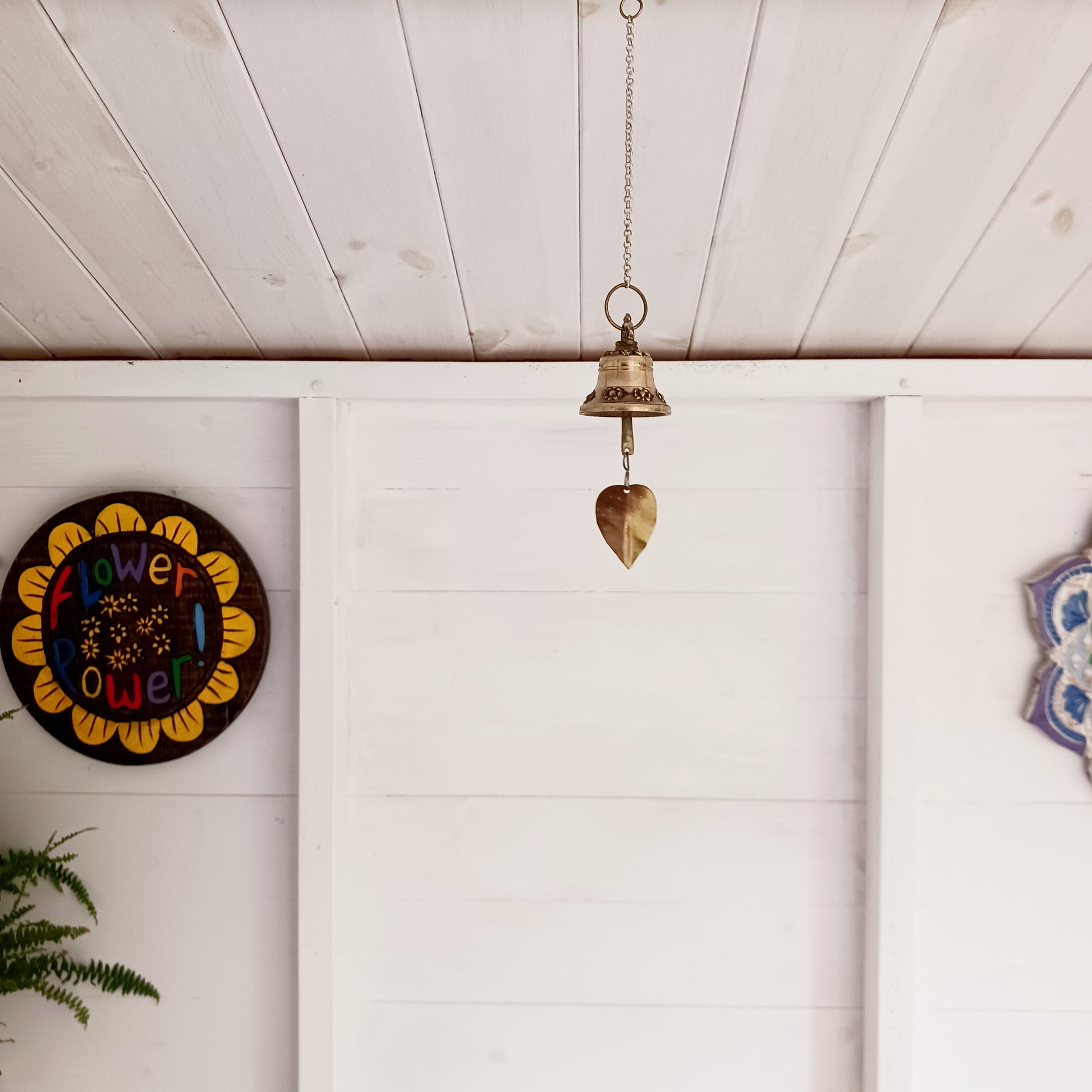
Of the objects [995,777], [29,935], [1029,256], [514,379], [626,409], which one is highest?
[1029,256]

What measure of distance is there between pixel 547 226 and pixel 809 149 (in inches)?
13.4

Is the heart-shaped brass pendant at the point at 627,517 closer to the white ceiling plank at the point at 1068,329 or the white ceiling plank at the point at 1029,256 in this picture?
the white ceiling plank at the point at 1029,256

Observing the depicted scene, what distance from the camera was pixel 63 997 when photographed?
1.36 meters

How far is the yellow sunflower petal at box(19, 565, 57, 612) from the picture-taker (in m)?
1.44

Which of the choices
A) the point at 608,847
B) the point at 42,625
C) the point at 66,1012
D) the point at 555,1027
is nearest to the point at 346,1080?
the point at 555,1027

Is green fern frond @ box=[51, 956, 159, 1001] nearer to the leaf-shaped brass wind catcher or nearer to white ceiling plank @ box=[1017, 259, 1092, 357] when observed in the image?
the leaf-shaped brass wind catcher

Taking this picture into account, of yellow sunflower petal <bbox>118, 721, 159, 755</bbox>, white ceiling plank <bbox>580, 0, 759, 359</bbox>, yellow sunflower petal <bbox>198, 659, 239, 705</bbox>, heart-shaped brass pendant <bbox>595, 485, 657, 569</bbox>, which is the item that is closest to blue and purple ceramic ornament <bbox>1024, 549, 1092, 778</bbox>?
white ceiling plank <bbox>580, 0, 759, 359</bbox>

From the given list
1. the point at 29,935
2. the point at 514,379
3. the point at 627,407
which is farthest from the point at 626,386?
the point at 29,935

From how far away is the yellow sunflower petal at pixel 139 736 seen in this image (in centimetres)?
145

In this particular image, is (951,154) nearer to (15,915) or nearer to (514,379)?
(514,379)

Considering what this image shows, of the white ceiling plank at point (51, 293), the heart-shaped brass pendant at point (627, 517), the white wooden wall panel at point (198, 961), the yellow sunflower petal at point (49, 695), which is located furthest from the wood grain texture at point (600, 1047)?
the white ceiling plank at point (51, 293)

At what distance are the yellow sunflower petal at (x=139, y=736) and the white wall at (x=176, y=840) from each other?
0.19 ft

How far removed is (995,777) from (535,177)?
1.25m

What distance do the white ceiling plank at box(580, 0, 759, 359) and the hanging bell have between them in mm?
273
